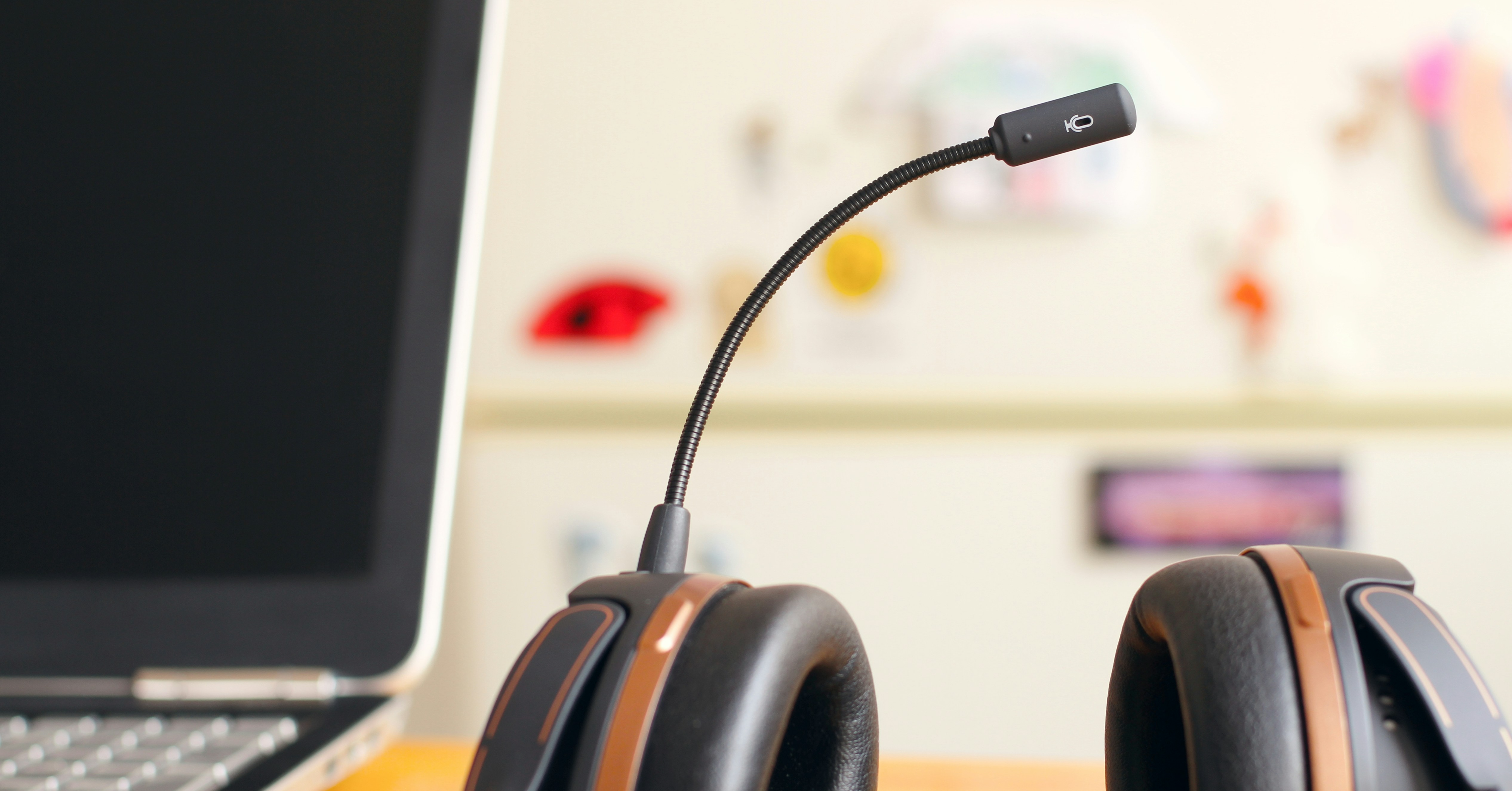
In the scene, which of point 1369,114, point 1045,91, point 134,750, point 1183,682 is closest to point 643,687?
point 1183,682

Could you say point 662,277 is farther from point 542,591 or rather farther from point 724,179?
point 542,591

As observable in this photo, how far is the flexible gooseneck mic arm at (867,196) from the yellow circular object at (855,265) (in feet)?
2.56

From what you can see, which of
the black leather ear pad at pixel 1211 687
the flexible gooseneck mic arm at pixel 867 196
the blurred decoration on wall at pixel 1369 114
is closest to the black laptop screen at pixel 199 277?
the flexible gooseneck mic arm at pixel 867 196

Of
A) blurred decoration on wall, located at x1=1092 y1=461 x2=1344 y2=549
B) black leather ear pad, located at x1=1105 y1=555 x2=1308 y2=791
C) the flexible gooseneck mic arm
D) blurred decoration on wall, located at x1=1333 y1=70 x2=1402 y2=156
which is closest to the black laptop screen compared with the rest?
the flexible gooseneck mic arm

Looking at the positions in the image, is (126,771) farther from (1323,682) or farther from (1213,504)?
(1213,504)

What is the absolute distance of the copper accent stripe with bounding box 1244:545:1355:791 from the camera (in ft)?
0.61

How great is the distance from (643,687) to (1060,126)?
185 mm

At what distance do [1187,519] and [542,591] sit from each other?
721 millimetres

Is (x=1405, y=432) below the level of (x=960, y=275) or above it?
below

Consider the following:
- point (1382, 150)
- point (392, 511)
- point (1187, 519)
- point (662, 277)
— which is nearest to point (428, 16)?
point (392, 511)

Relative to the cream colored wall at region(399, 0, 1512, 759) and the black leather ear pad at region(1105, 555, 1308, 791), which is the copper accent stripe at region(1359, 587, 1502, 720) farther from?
the cream colored wall at region(399, 0, 1512, 759)

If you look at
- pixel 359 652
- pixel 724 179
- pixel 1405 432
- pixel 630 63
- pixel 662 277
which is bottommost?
pixel 359 652

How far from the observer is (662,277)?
1061 mm

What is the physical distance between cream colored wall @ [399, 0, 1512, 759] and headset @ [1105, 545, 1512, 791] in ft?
2.66
